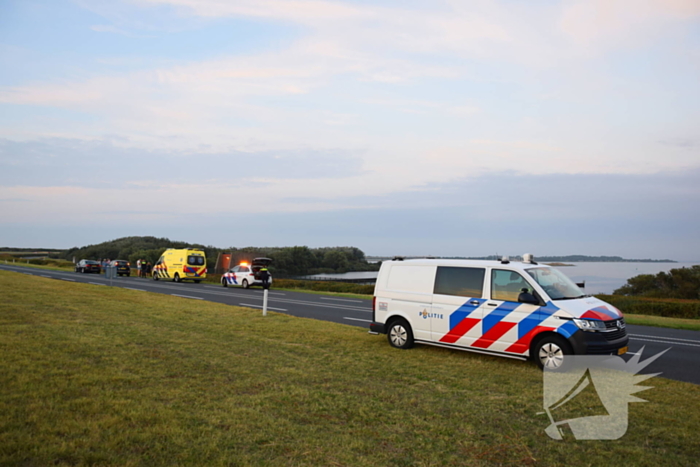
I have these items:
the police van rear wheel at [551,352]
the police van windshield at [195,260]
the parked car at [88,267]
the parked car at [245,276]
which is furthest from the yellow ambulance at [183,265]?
the police van rear wheel at [551,352]

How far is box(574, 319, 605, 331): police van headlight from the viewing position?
8.02 m

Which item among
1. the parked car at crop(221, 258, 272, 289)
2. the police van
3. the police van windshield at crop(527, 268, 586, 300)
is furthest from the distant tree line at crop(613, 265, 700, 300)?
the police van

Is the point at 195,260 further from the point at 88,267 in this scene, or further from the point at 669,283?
the point at 669,283

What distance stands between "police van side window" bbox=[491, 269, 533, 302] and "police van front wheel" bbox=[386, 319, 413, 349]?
6.45 ft

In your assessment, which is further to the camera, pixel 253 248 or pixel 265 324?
pixel 253 248

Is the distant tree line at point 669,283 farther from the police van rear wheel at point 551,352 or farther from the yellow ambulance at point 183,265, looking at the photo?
the police van rear wheel at point 551,352

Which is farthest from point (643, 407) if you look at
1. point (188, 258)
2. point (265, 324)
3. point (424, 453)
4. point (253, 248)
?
point (253, 248)

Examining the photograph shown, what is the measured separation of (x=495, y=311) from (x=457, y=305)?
729 mm

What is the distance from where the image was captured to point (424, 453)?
451cm

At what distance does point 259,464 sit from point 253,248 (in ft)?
272

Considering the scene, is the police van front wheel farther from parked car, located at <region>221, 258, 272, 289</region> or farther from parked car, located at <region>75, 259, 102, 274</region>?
parked car, located at <region>75, 259, 102, 274</region>

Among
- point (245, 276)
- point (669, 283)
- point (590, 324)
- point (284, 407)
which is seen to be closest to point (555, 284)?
point (590, 324)

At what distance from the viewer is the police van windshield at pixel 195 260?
3789cm

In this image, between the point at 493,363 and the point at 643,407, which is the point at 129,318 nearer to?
the point at 493,363
